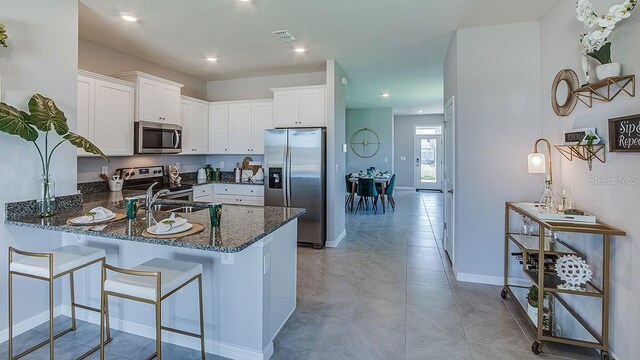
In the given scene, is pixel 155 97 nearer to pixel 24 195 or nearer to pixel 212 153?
pixel 212 153

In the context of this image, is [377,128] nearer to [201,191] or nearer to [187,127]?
[187,127]

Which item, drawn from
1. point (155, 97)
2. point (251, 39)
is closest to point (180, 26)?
point (251, 39)

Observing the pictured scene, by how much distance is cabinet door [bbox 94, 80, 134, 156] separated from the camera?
3555mm

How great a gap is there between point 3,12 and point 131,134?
1.84 metres

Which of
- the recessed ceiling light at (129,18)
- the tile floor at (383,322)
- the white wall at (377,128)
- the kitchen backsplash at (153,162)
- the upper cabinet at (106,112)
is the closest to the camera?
the tile floor at (383,322)

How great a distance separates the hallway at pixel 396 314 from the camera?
7.29 ft

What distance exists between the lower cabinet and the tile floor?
1301 mm

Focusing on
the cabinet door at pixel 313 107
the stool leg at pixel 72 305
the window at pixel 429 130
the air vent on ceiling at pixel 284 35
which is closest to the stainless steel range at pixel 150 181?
the stool leg at pixel 72 305

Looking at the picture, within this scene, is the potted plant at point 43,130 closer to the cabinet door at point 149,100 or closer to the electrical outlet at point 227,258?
the electrical outlet at point 227,258

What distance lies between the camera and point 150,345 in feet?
7.38

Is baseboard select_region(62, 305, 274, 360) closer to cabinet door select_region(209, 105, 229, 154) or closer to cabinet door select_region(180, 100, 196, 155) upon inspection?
cabinet door select_region(180, 100, 196, 155)

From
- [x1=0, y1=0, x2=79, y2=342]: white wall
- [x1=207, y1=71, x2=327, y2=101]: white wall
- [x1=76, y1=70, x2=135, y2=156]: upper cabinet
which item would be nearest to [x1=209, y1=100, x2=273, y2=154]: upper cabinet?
[x1=207, y1=71, x2=327, y2=101]: white wall

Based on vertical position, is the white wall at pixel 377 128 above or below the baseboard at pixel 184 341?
above

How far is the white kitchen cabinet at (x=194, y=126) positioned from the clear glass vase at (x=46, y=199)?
2.49m
